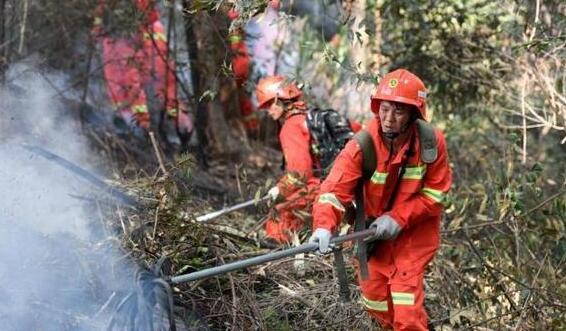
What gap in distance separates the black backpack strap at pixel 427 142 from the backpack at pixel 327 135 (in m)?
1.83

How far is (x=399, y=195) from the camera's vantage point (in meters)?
5.07

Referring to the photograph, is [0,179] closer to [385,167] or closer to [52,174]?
[52,174]

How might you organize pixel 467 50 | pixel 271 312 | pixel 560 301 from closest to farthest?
pixel 271 312
pixel 560 301
pixel 467 50

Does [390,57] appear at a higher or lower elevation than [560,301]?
higher

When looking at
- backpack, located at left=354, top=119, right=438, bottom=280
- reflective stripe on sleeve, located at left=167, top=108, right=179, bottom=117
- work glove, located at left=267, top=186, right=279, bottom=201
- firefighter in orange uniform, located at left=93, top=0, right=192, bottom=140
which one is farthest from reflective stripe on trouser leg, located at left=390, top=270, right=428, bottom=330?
reflective stripe on sleeve, located at left=167, top=108, right=179, bottom=117

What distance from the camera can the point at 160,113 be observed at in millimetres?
10039

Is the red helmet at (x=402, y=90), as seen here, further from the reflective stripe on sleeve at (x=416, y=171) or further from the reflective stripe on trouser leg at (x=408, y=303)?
the reflective stripe on trouser leg at (x=408, y=303)

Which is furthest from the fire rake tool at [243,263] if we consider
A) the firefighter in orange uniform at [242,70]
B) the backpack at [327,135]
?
the backpack at [327,135]

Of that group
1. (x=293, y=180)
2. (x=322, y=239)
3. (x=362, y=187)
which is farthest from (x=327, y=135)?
(x=322, y=239)

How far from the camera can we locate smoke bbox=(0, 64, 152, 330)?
469 centimetres

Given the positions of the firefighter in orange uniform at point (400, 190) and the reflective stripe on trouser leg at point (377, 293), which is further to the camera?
the reflective stripe on trouser leg at point (377, 293)

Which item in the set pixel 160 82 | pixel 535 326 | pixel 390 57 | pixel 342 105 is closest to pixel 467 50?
pixel 390 57

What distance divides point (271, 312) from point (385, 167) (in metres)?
1.18

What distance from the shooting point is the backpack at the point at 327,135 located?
265 inches
